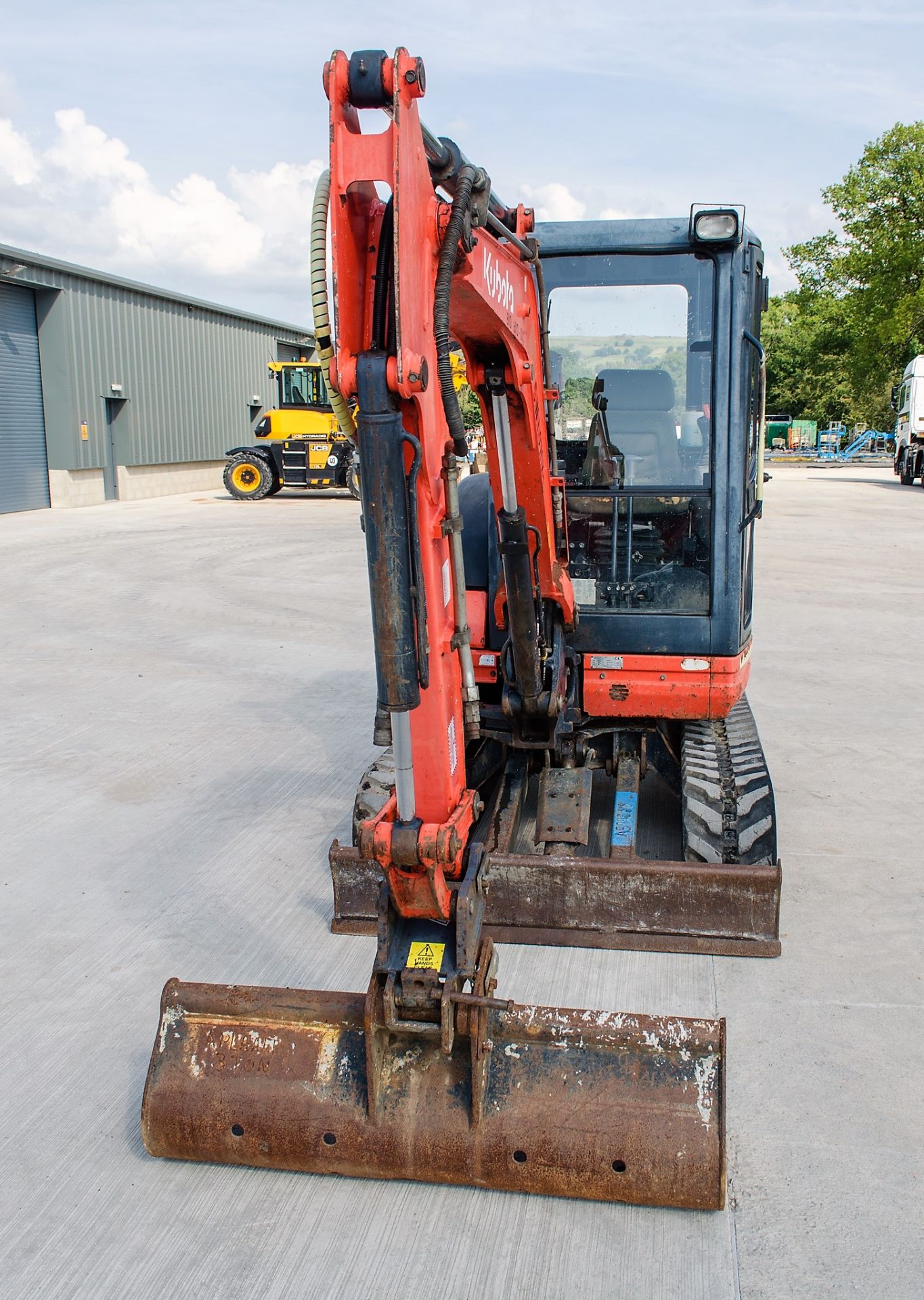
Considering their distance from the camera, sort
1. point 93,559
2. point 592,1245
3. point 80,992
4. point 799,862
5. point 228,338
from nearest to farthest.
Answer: point 592,1245
point 80,992
point 799,862
point 93,559
point 228,338

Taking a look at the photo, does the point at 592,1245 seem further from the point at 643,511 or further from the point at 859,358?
the point at 859,358

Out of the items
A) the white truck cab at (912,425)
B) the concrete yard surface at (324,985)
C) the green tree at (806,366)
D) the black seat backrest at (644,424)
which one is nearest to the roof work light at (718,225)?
the black seat backrest at (644,424)

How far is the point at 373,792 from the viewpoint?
17.1ft

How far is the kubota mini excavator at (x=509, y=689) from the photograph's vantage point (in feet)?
9.25

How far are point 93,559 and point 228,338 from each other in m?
19.6

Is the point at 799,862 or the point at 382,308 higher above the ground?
the point at 382,308

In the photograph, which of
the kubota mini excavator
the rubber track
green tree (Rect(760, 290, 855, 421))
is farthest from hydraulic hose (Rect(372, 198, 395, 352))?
green tree (Rect(760, 290, 855, 421))

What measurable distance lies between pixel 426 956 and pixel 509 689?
1.83 meters

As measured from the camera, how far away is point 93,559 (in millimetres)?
16625

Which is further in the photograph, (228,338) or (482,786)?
(228,338)

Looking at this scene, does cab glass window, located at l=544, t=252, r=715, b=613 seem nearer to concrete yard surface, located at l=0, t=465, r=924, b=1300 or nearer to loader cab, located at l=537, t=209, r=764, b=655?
loader cab, located at l=537, t=209, r=764, b=655

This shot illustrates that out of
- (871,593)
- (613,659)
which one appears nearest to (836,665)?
(871,593)

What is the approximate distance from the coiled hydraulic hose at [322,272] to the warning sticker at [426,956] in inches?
56.1

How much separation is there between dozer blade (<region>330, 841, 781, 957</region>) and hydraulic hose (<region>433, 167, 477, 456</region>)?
7.32ft
